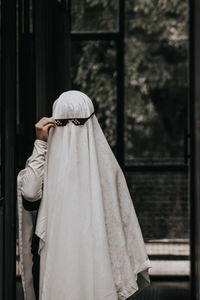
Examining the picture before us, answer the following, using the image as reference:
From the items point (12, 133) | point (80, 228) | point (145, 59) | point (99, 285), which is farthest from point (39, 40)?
point (145, 59)

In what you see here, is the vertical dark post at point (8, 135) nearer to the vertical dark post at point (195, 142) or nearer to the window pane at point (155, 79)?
the vertical dark post at point (195, 142)

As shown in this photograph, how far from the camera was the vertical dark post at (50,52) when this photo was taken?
9.21 ft

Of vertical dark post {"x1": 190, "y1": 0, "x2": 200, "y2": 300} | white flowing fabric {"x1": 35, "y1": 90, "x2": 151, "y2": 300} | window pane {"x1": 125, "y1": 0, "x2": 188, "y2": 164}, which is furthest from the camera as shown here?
window pane {"x1": 125, "y1": 0, "x2": 188, "y2": 164}

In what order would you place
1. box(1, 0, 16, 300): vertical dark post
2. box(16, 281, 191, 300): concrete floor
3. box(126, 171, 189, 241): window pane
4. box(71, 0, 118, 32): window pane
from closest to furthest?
box(1, 0, 16, 300): vertical dark post
box(16, 281, 191, 300): concrete floor
box(71, 0, 118, 32): window pane
box(126, 171, 189, 241): window pane

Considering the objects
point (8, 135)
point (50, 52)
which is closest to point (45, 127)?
point (8, 135)

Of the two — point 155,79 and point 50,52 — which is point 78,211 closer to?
point 50,52

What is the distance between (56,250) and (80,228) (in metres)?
0.12

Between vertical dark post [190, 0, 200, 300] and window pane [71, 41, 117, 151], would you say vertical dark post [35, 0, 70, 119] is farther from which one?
window pane [71, 41, 117, 151]

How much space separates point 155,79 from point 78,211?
12.4ft

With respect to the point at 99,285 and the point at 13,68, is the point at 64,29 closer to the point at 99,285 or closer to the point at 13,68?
the point at 13,68

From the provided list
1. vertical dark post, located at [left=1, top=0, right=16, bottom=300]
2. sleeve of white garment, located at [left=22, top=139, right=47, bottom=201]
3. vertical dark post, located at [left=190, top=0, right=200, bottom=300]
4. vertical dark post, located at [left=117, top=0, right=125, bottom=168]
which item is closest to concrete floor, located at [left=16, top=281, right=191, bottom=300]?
vertical dark post, located at [left=190, top=0, right=200, bottom=300]

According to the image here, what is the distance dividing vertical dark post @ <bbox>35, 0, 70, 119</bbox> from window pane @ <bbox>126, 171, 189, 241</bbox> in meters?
1.52

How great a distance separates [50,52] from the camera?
9.71ft

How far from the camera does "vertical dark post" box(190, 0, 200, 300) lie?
2.76 metres
